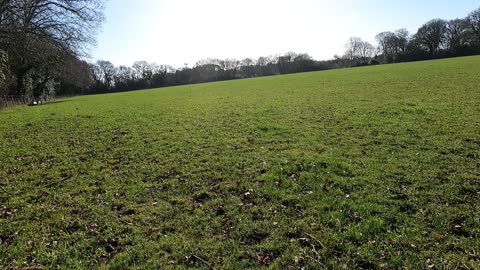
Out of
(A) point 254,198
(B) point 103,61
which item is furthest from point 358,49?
(A) point 254,198

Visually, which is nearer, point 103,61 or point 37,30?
point 37,30

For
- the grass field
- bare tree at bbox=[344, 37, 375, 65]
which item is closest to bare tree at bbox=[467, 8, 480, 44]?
bare tree at bbox=[344, 37, 375, 65]

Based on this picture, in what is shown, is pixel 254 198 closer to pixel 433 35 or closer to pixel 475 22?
pixel 475 22

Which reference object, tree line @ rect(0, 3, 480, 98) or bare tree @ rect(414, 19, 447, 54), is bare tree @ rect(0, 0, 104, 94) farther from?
bare tree @ rect(414, 19, 447, 54)

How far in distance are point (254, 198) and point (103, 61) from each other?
13347cm

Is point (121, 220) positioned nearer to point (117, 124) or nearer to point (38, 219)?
point (38, 219)

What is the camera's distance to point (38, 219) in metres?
6.61

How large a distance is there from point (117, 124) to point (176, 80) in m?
107

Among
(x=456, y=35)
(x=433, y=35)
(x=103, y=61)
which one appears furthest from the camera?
(x=103, y=61)

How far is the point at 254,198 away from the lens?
22.9 feet

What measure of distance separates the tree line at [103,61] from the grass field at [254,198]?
62.3 feet

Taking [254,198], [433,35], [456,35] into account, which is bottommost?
[254,198]

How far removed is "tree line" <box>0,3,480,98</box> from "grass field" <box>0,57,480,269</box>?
1898 cm

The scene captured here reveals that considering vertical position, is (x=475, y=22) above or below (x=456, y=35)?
above
